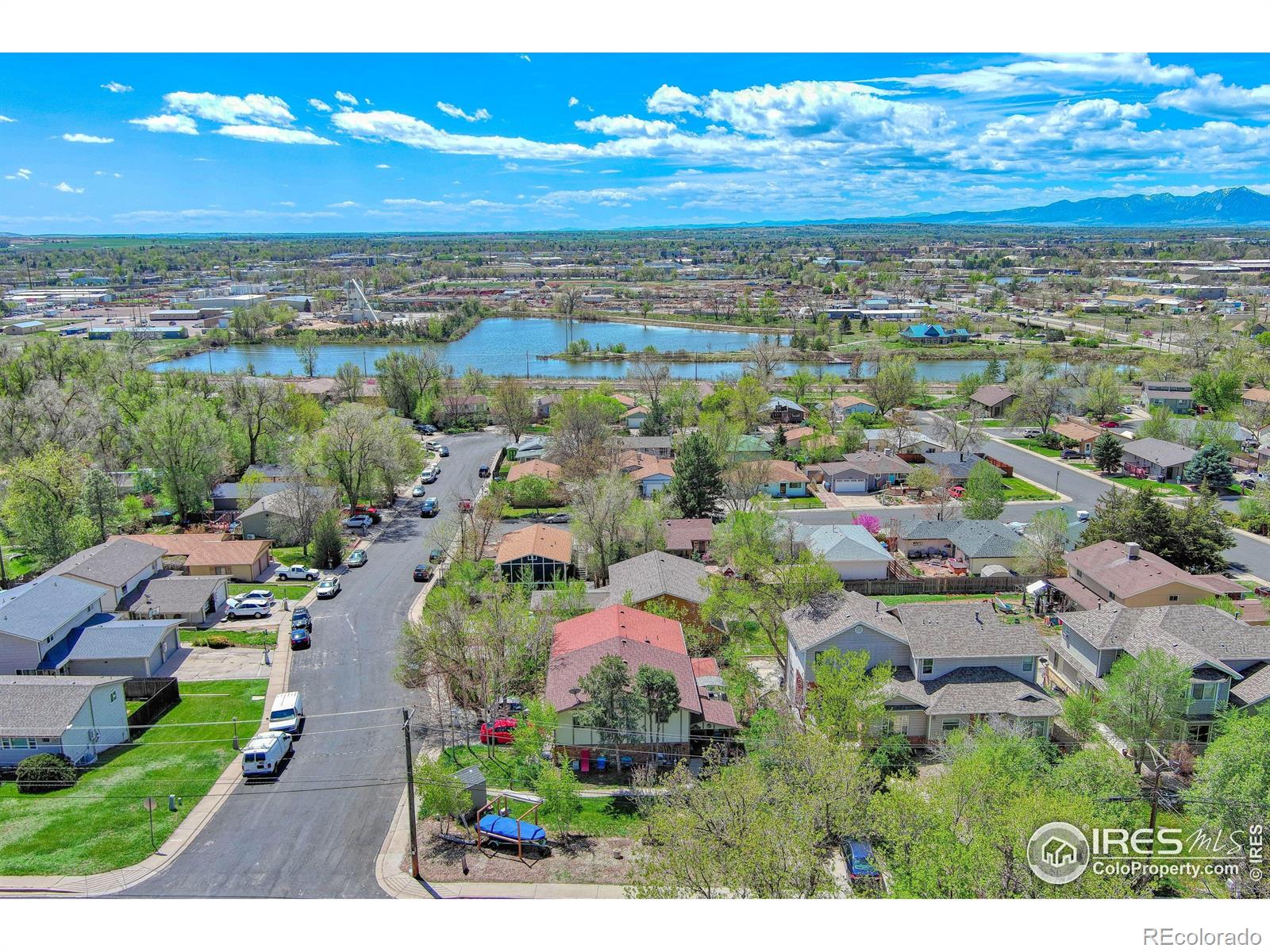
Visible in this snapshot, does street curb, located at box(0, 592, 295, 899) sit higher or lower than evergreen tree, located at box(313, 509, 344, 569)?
lower

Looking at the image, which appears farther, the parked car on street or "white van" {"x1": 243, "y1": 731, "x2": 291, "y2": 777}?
the parked car on street

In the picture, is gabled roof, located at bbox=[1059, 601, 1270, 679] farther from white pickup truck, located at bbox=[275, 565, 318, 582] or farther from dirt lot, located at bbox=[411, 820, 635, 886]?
white pickup truck, located at bbox=[275, 565, 318, 582]

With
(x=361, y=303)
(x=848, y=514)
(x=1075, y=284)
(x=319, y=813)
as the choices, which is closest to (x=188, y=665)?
(x=319, y=813)

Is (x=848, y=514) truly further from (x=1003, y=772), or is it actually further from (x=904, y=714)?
(x=1003, y=772)

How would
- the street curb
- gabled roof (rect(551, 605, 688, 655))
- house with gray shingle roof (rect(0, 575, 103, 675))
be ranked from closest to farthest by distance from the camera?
1. the street curb
2. gabled roof (rect(551, 605, 688, 655))
3. house with gray shingle roof (rect(0, 575, 103, 675))

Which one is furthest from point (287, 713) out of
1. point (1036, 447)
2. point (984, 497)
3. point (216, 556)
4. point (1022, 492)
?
point (1036, 447)

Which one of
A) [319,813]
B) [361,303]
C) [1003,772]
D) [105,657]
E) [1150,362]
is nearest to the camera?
[1003,772]

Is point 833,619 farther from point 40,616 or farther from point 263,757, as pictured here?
point 40,616
